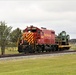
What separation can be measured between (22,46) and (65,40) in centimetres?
2088

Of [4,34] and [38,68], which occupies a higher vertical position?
[4,34]

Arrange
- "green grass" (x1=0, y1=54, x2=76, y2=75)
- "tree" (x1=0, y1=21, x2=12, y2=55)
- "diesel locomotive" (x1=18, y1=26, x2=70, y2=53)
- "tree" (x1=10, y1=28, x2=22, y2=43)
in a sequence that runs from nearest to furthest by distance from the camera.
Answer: "green grass" (x1=0, y1=54, x2=76, y2=75)
"diesel locomotive" (x1=18, y1=26, x2=70, y2=53)
"tree" (x1=0, y1=21, x2=12, y2=55)
"tree" (x1=10, y1=28, x2=22, y2=43)

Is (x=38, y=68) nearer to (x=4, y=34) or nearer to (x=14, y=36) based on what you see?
(x=4, y=34)

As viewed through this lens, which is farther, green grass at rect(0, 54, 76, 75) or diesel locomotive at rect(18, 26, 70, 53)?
diesel locomotive at rect(18, 26, 70, 53)

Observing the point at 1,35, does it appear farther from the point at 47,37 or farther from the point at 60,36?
the point at 60,36

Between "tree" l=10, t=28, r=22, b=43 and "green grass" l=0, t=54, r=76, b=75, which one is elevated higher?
"tree" l=10, t=28, r=22, b=43

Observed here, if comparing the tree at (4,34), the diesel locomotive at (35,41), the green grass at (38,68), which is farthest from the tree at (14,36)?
the green grass at (38,68)

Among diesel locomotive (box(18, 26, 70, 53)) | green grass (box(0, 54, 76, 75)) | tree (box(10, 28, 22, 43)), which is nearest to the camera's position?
green grass (box(0, 54, 76, 75))

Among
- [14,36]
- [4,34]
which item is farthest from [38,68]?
[14,36]

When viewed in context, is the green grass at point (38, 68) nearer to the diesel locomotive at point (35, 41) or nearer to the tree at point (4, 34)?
the diesel locomotive at point (35, 41)

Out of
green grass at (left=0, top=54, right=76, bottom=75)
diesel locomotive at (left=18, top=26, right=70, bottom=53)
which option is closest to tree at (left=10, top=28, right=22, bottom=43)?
diesel locomotive at (left=18, top=26, right=70, bottom=53)

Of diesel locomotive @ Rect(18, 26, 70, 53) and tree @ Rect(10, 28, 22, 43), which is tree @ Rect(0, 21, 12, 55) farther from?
diesel locomotive @ Rect(18, 26, 70, 53)

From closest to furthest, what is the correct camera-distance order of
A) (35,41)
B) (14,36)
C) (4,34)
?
1. (35,41)
2. (4,34)
3. (14,36)

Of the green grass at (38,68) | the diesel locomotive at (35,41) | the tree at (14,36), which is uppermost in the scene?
the tree at (14,36)
